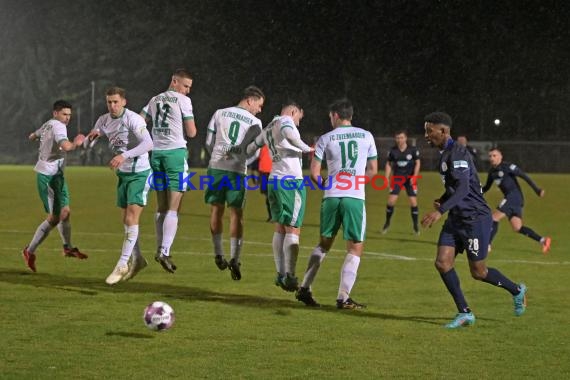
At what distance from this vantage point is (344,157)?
9953 mm

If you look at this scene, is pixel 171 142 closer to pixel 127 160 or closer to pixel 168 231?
pixel 127 160

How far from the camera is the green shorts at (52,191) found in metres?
13.2

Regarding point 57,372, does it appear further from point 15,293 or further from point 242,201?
point 242,201

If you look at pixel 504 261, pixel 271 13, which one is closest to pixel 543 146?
pixel 271 13

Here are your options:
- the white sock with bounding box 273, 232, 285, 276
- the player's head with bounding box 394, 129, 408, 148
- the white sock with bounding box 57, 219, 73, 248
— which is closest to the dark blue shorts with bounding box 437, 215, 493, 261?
the white sock with bounding box 273, 232, 285, 276

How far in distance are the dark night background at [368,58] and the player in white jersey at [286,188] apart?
54.0 meters

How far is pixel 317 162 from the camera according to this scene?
997cm

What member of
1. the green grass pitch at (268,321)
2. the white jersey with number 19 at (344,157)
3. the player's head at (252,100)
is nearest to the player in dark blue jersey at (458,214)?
the green grass pitch at (268,321)

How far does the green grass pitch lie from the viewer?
7.20 metres

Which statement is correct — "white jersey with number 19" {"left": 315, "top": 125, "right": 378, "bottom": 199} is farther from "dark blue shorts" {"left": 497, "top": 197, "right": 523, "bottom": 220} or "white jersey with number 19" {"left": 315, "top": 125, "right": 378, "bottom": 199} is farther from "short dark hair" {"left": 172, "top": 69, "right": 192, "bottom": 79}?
"dark blue shorts" {"left": 497, "top": 197, "right": 523, "bottom": 220}

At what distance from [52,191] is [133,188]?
217 centimetres

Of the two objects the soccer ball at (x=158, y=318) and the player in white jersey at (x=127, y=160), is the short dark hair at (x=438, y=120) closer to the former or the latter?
the soccer ball at (x=158, y=318)

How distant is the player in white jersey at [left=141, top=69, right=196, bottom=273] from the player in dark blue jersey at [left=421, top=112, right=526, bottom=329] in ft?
12.8

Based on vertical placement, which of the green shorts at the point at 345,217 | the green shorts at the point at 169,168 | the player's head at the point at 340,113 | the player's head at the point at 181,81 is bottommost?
the green shorts at the point at 345,217
